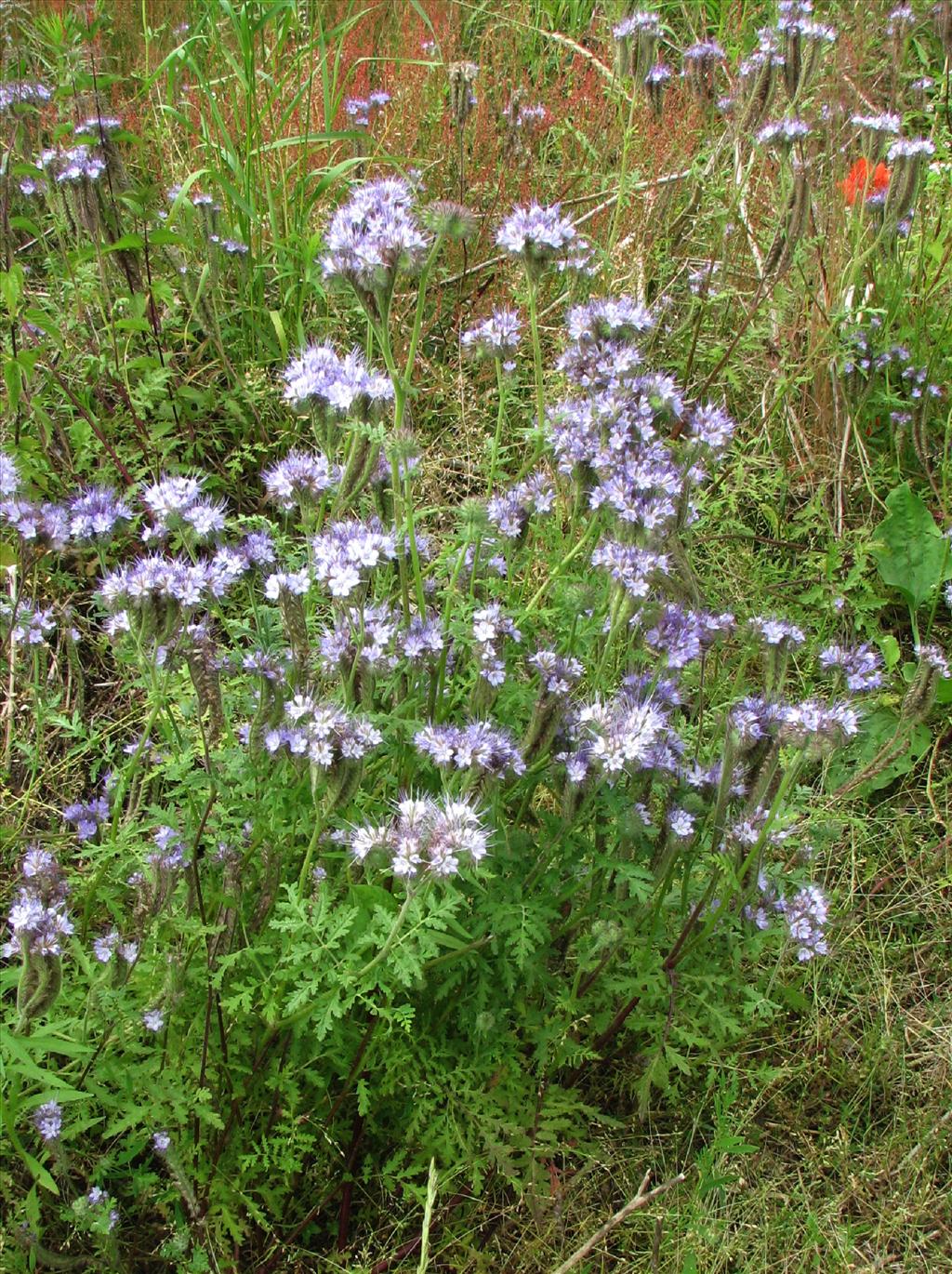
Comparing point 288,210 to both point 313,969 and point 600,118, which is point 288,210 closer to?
point 600,118

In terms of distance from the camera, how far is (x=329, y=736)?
79.5 inches

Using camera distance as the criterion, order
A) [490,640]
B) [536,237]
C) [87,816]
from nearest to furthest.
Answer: [490,640]
[536,237]
[87,816]

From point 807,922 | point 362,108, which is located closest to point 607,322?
point 807,922

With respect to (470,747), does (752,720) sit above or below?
below

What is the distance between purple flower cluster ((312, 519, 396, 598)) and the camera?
6.89 feet

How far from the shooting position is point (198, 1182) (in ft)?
7.40

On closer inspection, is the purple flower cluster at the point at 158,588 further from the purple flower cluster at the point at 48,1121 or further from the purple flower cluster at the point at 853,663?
the purple flower cluster at the point at 853,663

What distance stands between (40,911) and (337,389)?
3.67 feet

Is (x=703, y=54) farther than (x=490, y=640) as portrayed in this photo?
Yes

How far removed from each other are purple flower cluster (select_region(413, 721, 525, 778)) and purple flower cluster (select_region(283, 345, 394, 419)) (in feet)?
2.16

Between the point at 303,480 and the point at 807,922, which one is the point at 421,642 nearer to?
the point at 303,480

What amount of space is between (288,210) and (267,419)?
903mm

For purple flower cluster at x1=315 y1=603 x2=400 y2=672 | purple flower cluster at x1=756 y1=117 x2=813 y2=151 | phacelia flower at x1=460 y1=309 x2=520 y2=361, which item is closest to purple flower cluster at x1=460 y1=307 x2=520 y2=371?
phacelia flower at x1=460 y1=309 x2=520 y2=361

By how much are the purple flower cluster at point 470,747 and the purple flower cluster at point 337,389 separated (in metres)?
0.66
